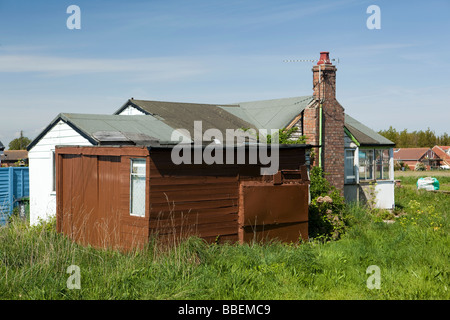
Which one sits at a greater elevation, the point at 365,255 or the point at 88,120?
the point at 88,120

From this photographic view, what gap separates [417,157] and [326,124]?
79.3 m

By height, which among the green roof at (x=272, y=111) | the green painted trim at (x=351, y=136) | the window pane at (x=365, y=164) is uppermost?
the green roof at (x=272, y=111)

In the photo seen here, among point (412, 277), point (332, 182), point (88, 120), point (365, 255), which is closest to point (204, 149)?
point (365, 255)

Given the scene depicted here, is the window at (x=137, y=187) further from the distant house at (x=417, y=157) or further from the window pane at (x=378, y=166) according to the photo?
the distant house at (x=417, y=157)

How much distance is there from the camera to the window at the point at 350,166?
18531 mm

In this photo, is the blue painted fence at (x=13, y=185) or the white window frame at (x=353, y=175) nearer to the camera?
the blue painted fence at (x=13, y=185)

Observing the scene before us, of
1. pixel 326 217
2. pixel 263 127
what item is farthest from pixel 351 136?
pixel 326 217

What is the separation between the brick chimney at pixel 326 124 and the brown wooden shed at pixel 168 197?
5246 mm

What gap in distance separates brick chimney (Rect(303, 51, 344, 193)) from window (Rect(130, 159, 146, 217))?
8.54 meters

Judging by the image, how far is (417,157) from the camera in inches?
3548

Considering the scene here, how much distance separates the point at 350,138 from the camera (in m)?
18.6

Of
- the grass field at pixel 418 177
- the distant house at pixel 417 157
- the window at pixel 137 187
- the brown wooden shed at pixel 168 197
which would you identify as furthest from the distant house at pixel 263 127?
the distant house at pixel 417 157
